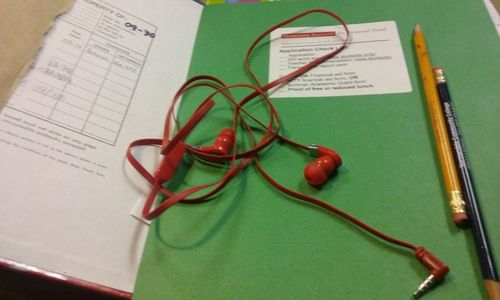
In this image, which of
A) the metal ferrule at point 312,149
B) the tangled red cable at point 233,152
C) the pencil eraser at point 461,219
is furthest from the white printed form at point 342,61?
the pencil eraser at point 461,219

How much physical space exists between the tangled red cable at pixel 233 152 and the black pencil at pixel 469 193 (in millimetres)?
48

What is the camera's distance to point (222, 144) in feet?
1.70

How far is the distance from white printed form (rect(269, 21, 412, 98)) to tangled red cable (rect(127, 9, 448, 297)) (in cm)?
2

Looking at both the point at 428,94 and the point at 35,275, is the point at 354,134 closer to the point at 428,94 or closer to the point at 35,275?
the point at 428,94

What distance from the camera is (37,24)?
53 centimetres

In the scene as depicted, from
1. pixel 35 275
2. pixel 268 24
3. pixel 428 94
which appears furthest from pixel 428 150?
pixel 35 275

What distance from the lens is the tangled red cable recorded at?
445 millimetres

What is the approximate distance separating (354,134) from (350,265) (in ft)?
0.68

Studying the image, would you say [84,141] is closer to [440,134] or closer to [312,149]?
[312,149]

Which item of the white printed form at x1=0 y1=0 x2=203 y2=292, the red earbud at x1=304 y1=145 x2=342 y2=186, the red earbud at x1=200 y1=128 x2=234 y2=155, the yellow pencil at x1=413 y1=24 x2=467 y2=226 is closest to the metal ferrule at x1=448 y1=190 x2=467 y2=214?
the yellow pencil at x1=413 y1=24 x2=467 y2=226

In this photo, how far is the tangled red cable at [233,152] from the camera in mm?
445

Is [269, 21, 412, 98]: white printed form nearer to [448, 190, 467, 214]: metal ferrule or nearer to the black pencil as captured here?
the black pencil

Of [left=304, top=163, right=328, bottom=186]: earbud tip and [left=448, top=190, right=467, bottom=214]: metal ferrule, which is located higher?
[left=448, top=190, right=467, bottom=214]: metal ferrule

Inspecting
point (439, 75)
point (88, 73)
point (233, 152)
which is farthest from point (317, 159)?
point (88, 73)
